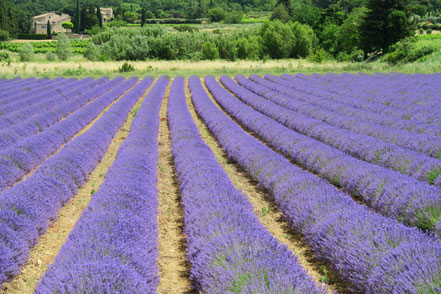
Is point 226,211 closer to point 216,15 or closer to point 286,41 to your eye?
point 286,41

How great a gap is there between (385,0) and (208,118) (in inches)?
1225

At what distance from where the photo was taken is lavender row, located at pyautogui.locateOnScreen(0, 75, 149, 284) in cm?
Result: 479

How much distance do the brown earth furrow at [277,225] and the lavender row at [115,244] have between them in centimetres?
165

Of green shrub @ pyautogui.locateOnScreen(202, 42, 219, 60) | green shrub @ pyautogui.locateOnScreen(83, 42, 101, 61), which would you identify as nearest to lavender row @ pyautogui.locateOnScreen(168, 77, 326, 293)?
green shrub @ pyautogui.locateOnScreen(202, 42, 219, 60)

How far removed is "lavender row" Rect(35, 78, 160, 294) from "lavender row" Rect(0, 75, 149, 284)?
0.73m

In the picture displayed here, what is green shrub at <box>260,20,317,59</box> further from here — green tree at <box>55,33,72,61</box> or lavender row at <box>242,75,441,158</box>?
lavender row at <box>242,75,441,158</box>

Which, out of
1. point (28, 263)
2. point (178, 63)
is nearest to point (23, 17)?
point (178, 63)

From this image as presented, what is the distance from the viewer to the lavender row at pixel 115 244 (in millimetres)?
3383

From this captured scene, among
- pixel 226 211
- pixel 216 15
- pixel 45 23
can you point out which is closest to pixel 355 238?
pixel 226 211

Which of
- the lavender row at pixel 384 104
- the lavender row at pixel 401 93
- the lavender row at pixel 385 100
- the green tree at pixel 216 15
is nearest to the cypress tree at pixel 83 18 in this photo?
the green tree at pixel 216 15

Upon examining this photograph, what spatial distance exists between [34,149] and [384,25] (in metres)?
36.5

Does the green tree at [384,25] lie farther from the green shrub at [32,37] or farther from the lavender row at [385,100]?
the green shrub at [32,37]

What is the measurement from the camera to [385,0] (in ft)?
121

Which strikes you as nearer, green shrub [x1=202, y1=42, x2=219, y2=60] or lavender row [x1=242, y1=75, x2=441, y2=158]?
lavender row [x1=242, y1=75, x2=441, y2=158]
